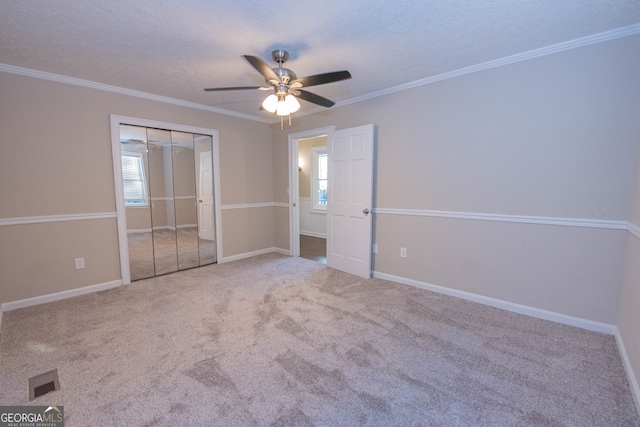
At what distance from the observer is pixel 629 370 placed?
5.84 ft

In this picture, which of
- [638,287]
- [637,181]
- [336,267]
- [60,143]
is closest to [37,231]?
[60,143]

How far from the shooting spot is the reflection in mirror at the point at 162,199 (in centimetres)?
364

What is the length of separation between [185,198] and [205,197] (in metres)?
0.30

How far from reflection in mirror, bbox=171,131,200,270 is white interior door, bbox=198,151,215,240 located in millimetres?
91

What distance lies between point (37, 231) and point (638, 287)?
16.8 feet

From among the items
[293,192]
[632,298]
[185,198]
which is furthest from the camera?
[293,192]

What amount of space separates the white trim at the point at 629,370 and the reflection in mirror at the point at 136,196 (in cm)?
463

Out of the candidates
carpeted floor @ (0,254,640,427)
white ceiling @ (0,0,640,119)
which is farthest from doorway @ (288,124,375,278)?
white ceiling @ (0,0,640,119)

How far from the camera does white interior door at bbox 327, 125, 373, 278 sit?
3561 mm

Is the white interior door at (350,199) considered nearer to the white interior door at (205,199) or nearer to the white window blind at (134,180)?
the white interior door at (205,199)

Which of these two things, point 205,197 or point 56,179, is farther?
point 205,197

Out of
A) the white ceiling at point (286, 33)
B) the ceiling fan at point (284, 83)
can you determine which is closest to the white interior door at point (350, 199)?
the white ceiling at point (286, 33)

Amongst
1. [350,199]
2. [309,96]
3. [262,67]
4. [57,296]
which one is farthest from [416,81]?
[57,296]

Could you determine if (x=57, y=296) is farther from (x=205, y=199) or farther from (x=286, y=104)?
(x=286, y=104)
